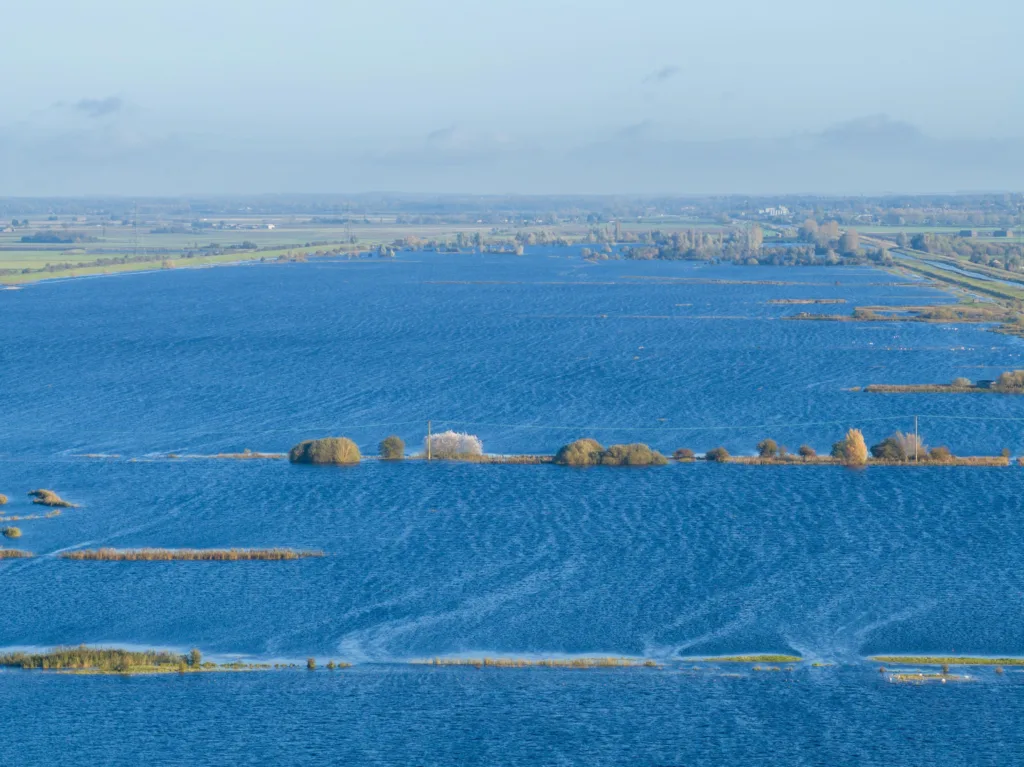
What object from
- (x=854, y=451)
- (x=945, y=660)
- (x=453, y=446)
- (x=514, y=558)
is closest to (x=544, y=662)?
(x=514, y=558)

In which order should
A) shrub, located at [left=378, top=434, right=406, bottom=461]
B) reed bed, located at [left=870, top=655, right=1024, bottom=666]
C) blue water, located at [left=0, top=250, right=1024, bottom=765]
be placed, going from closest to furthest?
1. blue water, located at [left=0, top=250, right=1024, bottom=765]
2. reed bed, located at [left=870, top=655, right=1024, bottom=666]
3. shrub, located at [left=378, top=434, right=406, bottom=461]

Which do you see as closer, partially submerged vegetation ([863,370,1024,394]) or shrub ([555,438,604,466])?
shrub ([555,438,604,466])

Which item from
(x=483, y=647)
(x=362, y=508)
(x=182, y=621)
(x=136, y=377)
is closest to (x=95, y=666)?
(x=182, y=621)

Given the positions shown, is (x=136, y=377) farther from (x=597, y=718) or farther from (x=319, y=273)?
(x=319, y=273)

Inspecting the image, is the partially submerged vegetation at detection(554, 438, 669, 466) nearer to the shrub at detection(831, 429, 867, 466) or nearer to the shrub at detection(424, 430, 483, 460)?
the shrub at detection(424, 430, 483, 460)

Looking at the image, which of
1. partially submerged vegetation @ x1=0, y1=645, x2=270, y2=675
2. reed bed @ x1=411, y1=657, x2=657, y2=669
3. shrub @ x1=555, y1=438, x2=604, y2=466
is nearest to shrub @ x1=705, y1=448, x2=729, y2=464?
shrub @ x1=555, y1=438, x2=604, y2=466

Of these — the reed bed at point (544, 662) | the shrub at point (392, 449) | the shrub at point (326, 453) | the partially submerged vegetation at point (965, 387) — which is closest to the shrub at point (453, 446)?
the shrub at point (392, 449)
